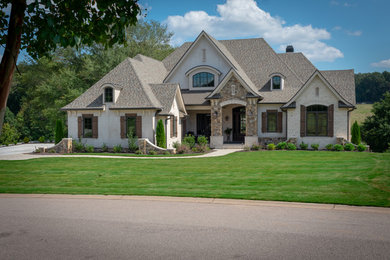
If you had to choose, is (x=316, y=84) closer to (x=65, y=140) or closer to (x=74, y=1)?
(x=65, y=140)

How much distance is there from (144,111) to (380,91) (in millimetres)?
71683

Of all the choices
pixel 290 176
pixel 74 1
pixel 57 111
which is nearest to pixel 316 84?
pixel 290 176

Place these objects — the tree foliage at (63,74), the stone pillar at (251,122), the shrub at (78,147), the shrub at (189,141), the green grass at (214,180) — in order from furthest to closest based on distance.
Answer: the tree foliage at (63,74) < the stone pillar at (251,122) < the shrub at (189,141) < the shrub at (78,147) < the green grass at (214,180)

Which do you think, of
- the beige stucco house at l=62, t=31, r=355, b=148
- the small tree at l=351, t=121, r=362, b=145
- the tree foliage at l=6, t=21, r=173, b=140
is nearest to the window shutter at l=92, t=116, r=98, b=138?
the beige stucco house at l=62, t=31, r=355, b=148

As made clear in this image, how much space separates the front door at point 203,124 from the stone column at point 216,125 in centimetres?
349

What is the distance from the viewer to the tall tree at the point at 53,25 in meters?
5.64

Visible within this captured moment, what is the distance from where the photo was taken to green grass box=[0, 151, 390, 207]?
9.55m

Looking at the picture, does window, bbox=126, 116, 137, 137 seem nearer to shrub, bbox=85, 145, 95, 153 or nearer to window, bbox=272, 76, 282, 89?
shrub, bbox=85, 145, 95, 153

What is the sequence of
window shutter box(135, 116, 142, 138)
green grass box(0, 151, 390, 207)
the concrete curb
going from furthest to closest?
window shutter box(135, 116, 142, 138) → green grass box(0, 151, 390, 207) → the concrete curb

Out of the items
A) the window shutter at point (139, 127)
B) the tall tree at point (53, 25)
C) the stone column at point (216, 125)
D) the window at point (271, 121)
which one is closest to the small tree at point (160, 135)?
the window shutter at point (139, 127)

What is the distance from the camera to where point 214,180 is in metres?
11.9

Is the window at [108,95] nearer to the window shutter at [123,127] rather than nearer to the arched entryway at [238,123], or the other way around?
the window shutter at [123,127]

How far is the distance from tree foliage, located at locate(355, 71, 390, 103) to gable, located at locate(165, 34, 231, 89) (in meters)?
63.0

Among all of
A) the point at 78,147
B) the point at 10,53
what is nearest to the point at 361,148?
the point at 78,147
